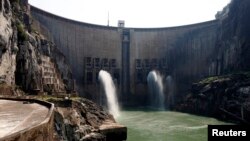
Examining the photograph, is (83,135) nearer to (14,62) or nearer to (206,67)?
(14,62)

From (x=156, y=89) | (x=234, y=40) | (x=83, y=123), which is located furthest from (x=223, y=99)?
(x=83, y=123)

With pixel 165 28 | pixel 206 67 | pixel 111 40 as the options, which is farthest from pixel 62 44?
pixel 206 67

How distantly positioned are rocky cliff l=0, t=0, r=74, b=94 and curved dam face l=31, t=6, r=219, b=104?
691cm

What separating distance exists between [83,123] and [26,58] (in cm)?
1182

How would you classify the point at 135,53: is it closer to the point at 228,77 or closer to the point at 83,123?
the point at 228,77

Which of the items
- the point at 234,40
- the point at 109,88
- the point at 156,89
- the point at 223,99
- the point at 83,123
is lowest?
the point at 83,123

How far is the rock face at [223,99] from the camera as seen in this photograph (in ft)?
121

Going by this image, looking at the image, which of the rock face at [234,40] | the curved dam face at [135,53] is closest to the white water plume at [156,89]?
the curved dam face at [135,53]

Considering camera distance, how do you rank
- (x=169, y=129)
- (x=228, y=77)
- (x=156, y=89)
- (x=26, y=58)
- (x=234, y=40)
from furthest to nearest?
(x=156, y=89)
(x=234, y=40)
(x=228, y=77)
(x=26, y=58)
(x=169, y=129)

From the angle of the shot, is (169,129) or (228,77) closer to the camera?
(169,129)

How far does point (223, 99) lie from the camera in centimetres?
4141

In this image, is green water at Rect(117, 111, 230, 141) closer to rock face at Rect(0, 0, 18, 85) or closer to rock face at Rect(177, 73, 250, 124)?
rock face at Rect(177, 73, 250, 124)

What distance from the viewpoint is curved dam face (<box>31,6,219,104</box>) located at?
178ft

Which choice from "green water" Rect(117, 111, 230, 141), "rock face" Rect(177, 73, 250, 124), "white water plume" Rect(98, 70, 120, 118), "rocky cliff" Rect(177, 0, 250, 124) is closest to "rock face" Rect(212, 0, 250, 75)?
"rocky cliff" Rect(177, 0, 250, 124)
